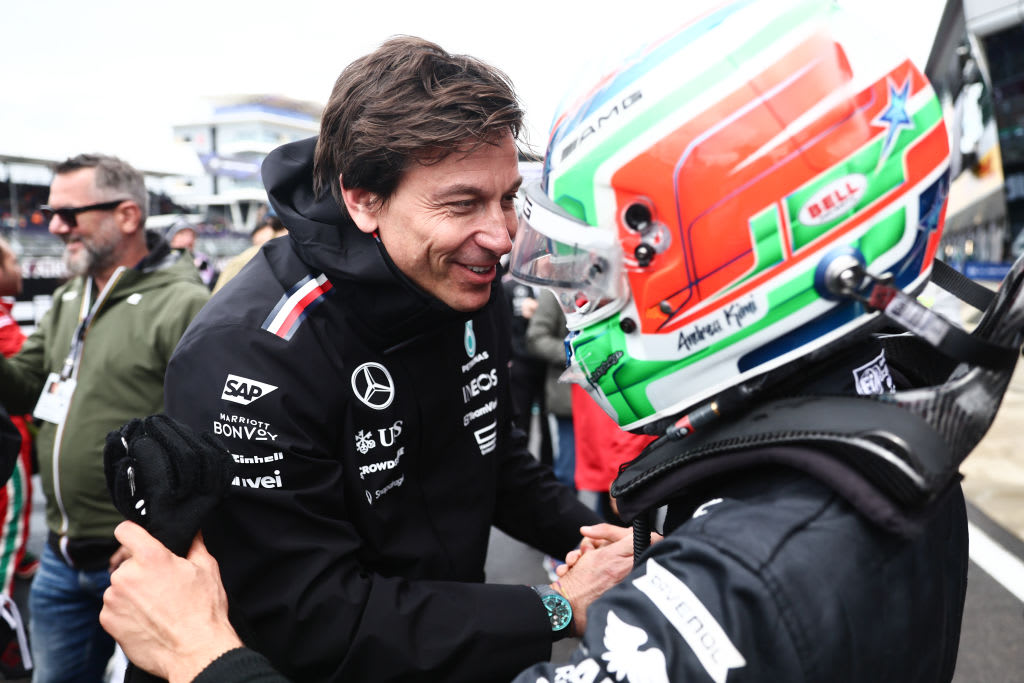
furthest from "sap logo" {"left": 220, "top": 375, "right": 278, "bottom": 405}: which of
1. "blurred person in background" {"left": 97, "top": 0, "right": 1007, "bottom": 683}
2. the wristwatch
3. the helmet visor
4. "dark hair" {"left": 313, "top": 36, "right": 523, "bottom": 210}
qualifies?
the wristwatch

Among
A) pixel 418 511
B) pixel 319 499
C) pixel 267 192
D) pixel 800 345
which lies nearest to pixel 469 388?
pixel 418 511

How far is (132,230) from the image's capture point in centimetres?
332

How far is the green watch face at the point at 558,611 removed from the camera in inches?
58.6

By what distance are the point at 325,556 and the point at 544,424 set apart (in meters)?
4.51

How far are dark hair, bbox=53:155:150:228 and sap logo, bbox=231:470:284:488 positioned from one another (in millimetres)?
2412

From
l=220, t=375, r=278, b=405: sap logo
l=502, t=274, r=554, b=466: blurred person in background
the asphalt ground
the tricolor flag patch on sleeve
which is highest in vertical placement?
the tricolor flag patch on sleeve

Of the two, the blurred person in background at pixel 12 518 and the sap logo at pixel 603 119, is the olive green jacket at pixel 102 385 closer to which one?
the blurred person in background at pixel 12 518

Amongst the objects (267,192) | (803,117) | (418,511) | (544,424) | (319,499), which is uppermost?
(803,117)

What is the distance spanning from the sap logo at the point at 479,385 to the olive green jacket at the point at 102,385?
153cm

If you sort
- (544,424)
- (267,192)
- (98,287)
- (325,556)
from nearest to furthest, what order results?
(325,556) → (267,192) → (98,287) → (544,424)

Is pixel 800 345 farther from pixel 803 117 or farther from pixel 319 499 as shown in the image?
pixel 319 499

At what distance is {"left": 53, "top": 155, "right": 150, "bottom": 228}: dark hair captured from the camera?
3.32 m

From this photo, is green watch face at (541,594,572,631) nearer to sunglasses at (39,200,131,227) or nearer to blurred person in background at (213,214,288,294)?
sunglasses at (39,200,131,227)

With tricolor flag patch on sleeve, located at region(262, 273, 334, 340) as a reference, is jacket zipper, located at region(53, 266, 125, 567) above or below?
below
